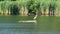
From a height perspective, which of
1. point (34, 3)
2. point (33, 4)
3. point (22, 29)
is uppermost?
point (34, 3)

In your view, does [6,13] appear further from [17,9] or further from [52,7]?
[52,7]

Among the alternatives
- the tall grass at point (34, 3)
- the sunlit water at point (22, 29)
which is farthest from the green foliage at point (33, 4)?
the sunlit water at point (22, 29)

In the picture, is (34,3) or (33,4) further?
(33,4)

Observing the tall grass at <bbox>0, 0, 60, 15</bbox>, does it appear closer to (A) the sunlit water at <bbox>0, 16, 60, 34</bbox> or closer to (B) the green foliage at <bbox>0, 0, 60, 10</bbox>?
(B) the green foliage at <bbox>0, 0, 60, 10</bbox>

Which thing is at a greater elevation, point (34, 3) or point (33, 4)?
point (34, 3)

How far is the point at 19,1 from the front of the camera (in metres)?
52.9

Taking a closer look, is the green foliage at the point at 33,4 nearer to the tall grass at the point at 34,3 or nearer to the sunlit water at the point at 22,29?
the tall grass at the point at 34,3

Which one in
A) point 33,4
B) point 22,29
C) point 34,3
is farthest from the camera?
point 33,4

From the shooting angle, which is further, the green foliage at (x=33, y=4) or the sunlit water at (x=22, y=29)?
the green foliage at (x=33, y=4)

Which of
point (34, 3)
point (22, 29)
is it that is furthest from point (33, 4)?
point (22, 29)

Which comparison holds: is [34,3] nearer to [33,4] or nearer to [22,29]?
[33,4]

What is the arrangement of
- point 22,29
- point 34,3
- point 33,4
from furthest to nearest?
1. point 33,4
2. point 34,3
3. point 22,29

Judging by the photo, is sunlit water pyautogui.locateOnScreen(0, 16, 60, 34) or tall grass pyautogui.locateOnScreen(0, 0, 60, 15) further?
tall grass pyautogui.locateOnScreen(0, 0, 60, 15)

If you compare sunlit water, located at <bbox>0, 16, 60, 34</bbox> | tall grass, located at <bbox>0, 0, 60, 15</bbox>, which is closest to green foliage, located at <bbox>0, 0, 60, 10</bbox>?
tall grass, located at <bbox>0, 0, 60, 15</bbox>
